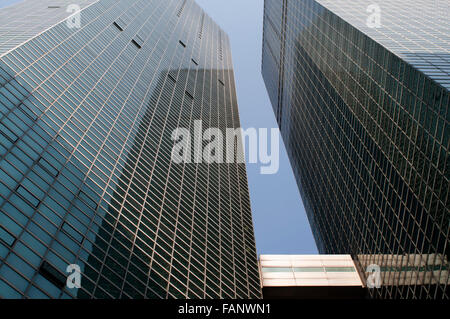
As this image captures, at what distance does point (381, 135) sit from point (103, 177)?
36.6 metres

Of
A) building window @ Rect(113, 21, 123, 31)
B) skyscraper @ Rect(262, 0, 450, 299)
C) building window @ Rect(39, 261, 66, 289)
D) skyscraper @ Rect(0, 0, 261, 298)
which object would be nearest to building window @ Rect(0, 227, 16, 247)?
skyscraper @ Rect(0, 0, 261, 298)

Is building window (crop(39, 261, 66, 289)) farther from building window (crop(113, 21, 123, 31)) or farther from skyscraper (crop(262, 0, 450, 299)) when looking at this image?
building window (crop(113, 21, 123, 31))

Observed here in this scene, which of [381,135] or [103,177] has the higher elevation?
[103,177]

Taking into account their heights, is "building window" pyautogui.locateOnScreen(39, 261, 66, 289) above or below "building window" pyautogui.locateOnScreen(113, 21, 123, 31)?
below

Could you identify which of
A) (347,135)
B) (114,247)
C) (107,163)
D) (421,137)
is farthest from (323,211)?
(114,247)

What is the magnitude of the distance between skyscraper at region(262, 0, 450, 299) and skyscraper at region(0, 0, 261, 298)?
1779cm

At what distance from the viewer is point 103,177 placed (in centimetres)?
4844

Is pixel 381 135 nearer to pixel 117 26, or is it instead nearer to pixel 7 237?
pixel 7 237

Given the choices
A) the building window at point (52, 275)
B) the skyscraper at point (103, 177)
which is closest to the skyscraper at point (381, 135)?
the skyscraper at point (103, 177)

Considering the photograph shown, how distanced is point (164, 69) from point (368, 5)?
44.5 metres

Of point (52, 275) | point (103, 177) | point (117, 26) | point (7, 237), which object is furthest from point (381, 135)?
point (117, 26)

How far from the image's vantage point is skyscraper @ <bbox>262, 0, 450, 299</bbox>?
45.9 m

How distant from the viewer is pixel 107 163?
52.1 meters

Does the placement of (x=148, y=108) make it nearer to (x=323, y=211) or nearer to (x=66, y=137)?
(x=66, y=137)
